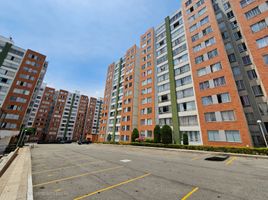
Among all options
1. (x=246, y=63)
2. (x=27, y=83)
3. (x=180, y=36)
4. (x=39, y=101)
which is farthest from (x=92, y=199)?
(x=39, y=101)

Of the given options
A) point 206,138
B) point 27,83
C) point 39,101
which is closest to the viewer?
point 206,138

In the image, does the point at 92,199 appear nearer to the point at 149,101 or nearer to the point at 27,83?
the point at 149,101

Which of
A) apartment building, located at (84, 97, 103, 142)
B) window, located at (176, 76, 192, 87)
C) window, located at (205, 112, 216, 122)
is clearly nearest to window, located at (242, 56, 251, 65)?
window, located at (176, 76, 192, 87)

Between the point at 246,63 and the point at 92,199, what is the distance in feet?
118

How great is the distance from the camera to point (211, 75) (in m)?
27.3

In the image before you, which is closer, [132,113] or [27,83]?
[132,113]

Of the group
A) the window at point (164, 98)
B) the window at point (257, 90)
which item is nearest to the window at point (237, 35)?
the window at point (257, 90)

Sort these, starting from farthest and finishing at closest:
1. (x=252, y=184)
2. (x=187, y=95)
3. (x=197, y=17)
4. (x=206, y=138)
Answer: (x=197, y=17) < (x=187, y=95) < (x=206, y=138) < (x=252, y=184)

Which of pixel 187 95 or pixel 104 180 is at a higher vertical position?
pixel 187 95

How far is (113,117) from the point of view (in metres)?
53.8

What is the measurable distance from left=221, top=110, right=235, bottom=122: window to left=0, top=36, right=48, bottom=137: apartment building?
6607 centimetres

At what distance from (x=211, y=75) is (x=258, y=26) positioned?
1220 cm

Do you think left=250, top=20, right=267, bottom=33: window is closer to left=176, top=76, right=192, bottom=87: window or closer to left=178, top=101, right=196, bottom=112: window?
left=176, top=76, right=192, bottom=87: window

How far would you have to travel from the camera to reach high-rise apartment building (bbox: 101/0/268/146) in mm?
22906
